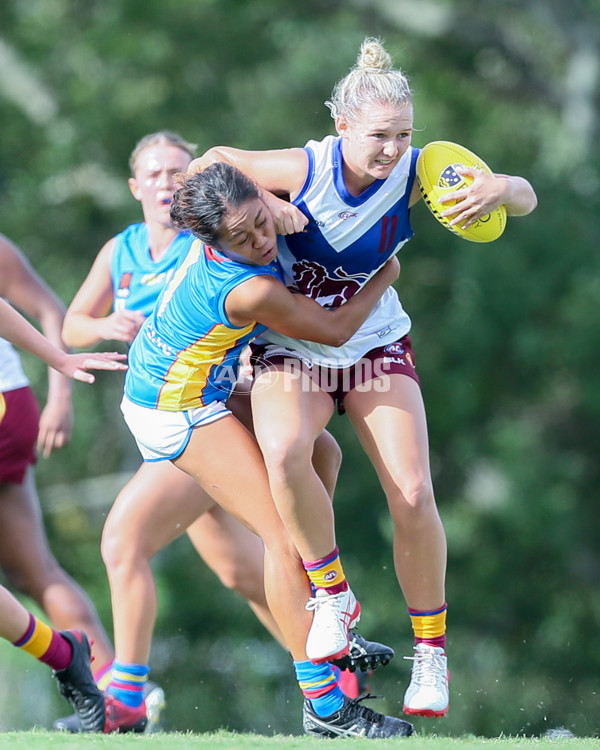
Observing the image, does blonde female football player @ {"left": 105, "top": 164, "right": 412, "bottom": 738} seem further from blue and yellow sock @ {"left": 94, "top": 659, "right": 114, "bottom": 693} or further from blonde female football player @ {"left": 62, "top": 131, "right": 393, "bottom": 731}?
blue and yellow sock @ {"left": 94, "top": 659, "right": 114, "bottom": 693}

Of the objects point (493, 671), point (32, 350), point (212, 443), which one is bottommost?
point (493, 671)

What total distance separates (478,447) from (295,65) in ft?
11.6

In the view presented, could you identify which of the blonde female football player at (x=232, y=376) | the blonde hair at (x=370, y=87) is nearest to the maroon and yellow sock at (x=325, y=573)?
the blonde female football player at (x=232, y=376)

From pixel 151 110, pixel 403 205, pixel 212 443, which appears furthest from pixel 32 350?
pixel 151 110

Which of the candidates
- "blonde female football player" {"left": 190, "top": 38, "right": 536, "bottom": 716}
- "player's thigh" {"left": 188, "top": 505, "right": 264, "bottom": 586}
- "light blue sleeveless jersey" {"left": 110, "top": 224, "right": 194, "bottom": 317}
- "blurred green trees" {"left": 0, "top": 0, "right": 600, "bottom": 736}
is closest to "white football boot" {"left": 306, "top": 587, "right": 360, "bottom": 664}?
"blonde female football player" {"left": 190, "top": 38, "right": 536, "bottom": 716}

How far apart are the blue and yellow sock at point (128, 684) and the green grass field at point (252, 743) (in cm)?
43

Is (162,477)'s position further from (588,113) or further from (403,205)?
(588,113)

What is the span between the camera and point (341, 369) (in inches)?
149

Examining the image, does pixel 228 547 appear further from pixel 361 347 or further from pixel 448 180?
pixel 448 180

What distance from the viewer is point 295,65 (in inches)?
407

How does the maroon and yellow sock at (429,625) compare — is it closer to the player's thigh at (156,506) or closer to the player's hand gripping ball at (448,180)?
the player's thigh at (156,506)

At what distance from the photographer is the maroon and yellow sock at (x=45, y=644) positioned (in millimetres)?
3826

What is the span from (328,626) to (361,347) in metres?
0.85

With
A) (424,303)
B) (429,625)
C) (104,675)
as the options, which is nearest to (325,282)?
(429,625)
